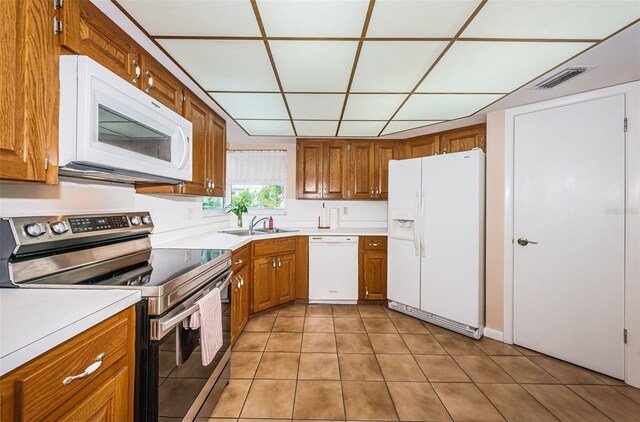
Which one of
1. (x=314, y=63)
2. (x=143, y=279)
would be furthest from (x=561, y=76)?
(x=143, y=279)

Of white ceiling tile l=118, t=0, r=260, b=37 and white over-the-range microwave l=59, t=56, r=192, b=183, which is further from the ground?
white ceiling tile l=118, t=0, r=260, b=37

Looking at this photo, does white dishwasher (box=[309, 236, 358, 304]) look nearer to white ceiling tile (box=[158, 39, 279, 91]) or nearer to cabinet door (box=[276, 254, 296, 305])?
cabinet door (box=[276, 254, 296, 305])

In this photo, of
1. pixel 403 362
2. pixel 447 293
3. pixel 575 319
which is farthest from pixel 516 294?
pixel 403 362

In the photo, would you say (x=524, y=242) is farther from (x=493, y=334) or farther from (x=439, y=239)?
(x=493, y=334)

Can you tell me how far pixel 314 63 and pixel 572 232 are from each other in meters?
2.34

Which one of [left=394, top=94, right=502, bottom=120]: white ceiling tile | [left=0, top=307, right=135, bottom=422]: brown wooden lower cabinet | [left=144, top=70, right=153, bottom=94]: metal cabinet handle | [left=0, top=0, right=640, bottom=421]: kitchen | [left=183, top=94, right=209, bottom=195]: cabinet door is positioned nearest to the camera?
[left=0, top=307, right=135, bottom=422]: brown wooden lower cabinet

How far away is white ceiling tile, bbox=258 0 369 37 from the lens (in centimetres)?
120

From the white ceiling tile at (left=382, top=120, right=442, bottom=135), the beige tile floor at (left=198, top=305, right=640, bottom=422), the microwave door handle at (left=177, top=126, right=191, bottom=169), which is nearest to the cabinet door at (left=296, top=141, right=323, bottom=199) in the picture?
the white ceiling tile at (left=382, top=120, right=442, bottom=135)

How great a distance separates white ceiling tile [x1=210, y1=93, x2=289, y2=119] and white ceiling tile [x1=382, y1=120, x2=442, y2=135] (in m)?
1.15

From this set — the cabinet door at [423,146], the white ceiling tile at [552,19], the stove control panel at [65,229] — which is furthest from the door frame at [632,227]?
the stove control panel at [65,229]

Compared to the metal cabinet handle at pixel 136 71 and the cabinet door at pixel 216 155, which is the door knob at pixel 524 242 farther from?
the metal cabinet handle at pixel 136 71

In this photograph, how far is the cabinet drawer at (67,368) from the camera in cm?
60

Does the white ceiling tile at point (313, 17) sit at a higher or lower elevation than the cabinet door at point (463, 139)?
higher

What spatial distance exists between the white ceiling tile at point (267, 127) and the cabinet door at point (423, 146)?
1.51 metres
